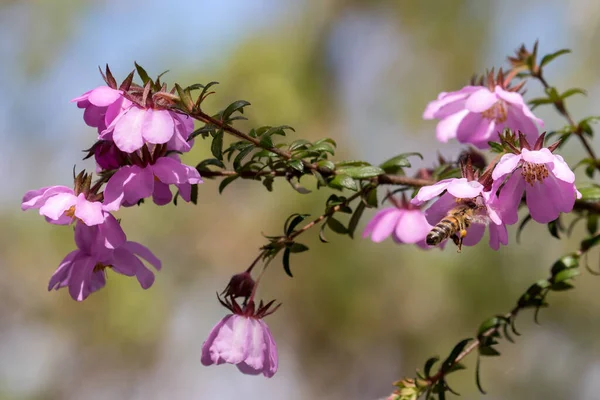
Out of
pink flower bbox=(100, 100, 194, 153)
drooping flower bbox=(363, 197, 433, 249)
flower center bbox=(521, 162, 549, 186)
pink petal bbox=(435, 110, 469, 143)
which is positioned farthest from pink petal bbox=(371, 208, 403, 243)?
pink flower bbox=(100, 100, 194, 153)

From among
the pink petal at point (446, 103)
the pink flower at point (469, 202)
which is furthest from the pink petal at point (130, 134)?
the pink petal at point (446, 103)

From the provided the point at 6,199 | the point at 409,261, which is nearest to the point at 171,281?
the point at 6,199

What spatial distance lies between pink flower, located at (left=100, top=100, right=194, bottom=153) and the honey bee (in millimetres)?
335

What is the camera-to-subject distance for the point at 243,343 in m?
0.89

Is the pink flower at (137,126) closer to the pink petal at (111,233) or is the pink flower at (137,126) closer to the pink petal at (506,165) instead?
the pink petal at (111,233)

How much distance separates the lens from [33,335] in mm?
7523

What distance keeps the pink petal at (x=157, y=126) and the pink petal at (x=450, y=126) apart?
0.57 meters

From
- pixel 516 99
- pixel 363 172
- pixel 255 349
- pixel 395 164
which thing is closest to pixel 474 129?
pixel 516 99

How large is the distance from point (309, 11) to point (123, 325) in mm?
4681

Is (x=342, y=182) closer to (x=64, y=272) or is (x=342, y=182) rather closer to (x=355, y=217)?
(x=355, y=217)

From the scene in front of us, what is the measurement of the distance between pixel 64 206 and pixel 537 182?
2.00 feet

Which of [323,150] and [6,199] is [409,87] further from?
[323,150]

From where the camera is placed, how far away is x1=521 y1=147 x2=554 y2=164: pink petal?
75 cm

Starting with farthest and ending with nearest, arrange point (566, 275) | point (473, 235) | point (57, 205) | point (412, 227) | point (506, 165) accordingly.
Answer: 1. point (412, 227)
2. point (566, 275)
3. point (473, 235)
4. point (57, 205)
5. point (506, 165)
